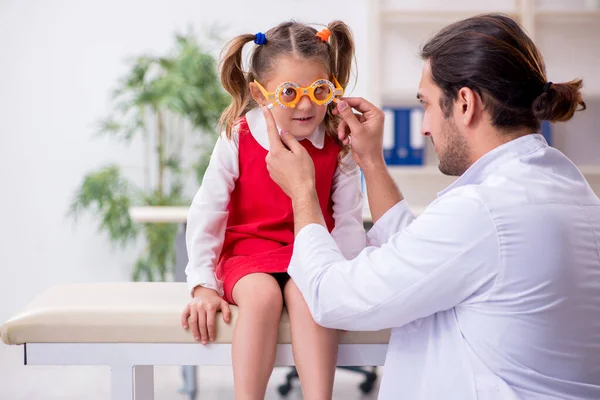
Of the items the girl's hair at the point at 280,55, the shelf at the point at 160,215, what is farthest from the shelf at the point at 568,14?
the girl's hair at the point at 280,55

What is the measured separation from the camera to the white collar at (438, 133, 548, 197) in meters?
1.24

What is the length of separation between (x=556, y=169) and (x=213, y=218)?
76 centimetres

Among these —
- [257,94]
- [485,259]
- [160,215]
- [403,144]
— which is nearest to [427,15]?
[403,144]

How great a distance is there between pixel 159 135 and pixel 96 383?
154 cm

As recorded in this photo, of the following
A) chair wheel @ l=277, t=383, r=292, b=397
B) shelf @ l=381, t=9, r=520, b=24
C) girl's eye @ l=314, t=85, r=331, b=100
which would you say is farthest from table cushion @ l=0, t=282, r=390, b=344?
shelf @ l=381, t=9, r=520, b=24

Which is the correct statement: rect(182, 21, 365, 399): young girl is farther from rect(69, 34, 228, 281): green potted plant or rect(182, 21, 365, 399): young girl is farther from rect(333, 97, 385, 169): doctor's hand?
rect(69, 34, 228, 281): green potted plant

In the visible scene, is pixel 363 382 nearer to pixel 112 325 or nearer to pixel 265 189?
pixel 265 189

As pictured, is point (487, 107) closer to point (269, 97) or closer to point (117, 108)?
point (269, 97)

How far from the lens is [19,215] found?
4668mm

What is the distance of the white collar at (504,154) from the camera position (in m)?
1.24

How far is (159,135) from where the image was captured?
4.41 m

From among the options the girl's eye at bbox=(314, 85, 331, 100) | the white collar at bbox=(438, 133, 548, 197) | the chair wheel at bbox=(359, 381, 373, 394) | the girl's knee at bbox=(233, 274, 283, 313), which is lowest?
the chair wheel at bbox=(359, 381, 373, 394)

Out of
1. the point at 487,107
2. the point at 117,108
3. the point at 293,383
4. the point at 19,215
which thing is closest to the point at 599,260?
the point at 487,107

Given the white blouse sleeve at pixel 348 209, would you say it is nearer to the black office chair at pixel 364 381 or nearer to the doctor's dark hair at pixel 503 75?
the doctor's dark hair at pixel 503 75
